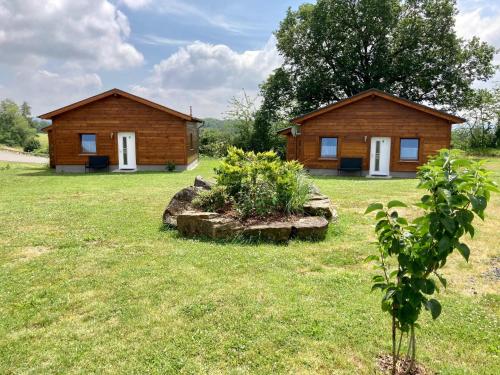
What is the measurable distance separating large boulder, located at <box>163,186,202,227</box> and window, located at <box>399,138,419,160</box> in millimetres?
12521

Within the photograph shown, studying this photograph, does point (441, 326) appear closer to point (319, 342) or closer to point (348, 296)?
point (348, 296)

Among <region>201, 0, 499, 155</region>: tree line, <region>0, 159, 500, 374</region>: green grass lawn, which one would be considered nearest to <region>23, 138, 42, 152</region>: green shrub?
<region>201, 0, 499, 155</region>: tree line

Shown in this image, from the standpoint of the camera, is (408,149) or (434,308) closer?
(434,308)

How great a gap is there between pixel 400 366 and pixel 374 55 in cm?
2879

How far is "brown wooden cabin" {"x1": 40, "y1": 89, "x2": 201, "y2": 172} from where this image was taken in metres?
17.6

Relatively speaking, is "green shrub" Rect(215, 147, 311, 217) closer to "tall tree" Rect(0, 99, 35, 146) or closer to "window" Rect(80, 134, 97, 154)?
"window" Rect(80, 134, 97, 154)

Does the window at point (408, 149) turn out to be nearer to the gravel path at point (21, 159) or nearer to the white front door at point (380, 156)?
the white front door at point (380, 156)

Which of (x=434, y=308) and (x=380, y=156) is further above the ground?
(x=380, y=156)

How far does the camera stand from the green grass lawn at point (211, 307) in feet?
8.73

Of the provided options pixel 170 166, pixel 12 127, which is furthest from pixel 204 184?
pixel 12 127

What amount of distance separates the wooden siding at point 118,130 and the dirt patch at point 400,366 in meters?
16.4

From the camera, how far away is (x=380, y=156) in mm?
16719

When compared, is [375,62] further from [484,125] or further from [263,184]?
[263,184]

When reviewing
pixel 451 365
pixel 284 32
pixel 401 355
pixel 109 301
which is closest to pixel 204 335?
pixel 109 301
